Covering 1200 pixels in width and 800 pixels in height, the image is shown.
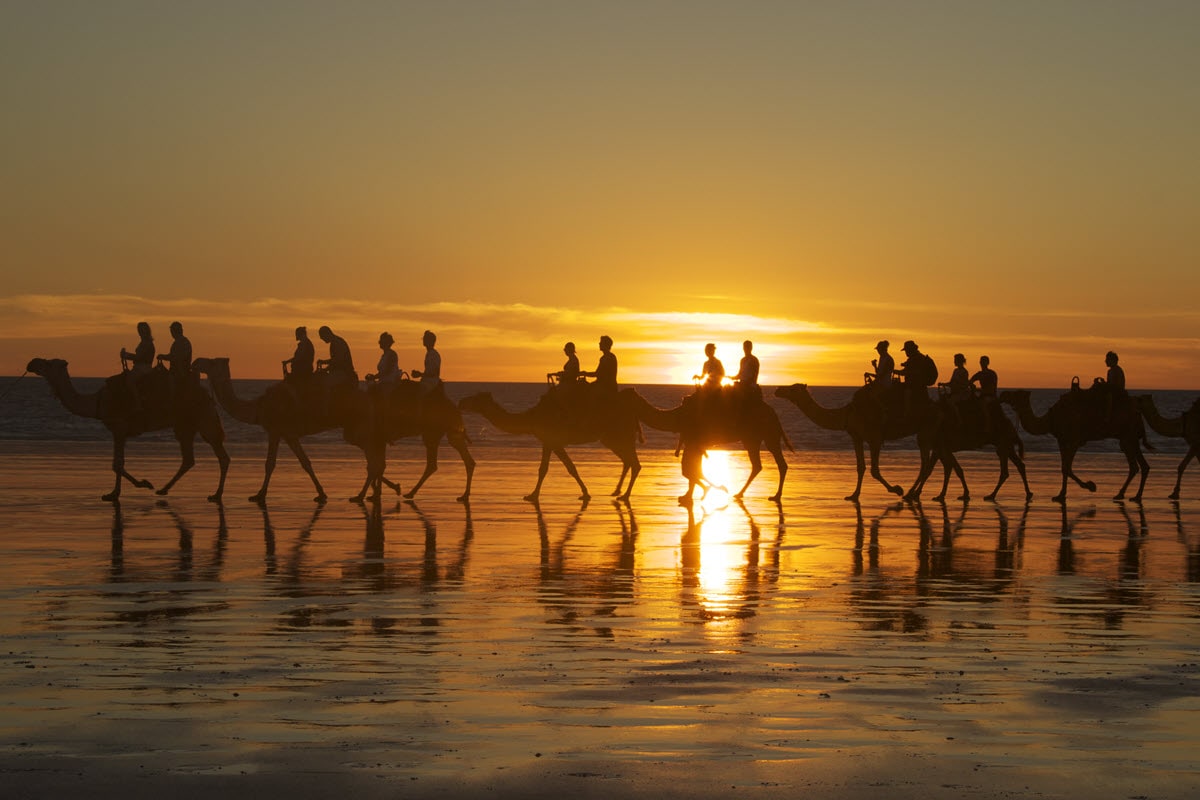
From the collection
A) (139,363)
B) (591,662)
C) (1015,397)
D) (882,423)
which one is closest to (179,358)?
(139,363)

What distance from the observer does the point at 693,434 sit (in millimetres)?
27797

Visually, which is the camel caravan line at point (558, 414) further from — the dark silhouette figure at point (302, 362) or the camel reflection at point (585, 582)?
the camel reflection at point (585, 582)

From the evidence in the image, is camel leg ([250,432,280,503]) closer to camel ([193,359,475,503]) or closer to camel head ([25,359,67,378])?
camel ([193,359,475,503])

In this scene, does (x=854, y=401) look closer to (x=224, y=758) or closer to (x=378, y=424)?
(x=378, y=424)

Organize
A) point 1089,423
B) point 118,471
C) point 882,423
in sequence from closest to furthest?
point 118,471 → point 882,423 → point 1089,423

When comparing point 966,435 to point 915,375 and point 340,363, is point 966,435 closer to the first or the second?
point 915,375

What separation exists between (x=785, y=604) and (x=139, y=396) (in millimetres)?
16396

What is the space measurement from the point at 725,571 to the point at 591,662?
19.3 ft

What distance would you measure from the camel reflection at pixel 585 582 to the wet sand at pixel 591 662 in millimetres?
63

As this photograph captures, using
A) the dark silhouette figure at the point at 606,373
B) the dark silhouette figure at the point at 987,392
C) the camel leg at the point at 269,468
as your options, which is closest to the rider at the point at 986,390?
the dark silhouette figure at the point at 987,392

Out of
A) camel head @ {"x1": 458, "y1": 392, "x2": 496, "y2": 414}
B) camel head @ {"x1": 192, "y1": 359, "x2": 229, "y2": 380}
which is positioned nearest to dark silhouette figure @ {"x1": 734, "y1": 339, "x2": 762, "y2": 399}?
camel head @ {"x1": 458, "y1": 392, "x2": 496, "y2": 414}

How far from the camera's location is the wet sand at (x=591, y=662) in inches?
275

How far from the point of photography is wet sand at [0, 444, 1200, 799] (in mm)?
6973

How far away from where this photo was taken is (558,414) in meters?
27.7
